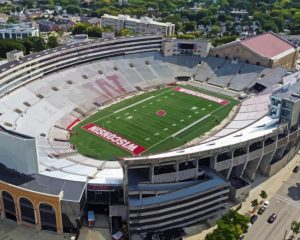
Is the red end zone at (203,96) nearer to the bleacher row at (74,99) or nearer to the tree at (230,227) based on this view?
the bleacher row at (74,99)

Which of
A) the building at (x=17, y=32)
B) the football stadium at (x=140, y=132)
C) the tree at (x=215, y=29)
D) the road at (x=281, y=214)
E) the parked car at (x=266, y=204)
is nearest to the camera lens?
the football stadium at (x=140, y=132)

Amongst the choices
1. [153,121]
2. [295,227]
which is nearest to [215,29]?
[153,121]

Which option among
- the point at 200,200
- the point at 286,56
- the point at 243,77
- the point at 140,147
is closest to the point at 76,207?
the point at 200,200

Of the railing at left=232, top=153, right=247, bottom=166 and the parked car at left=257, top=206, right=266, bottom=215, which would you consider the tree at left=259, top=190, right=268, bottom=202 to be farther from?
the railing at left=232, top=153, right=247, bottom=166

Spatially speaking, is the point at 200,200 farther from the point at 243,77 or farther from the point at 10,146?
the point at 243,77

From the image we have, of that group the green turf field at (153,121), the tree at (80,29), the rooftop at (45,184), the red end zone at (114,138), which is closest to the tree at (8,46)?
the tree at (80,29)

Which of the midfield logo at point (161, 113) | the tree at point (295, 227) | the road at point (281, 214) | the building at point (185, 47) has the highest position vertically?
the building at point (185, 47)

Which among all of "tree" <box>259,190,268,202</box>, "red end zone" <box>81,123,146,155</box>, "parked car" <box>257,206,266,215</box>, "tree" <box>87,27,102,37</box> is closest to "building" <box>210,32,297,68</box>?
"red end zone" <box>81,123,146,155</box>
